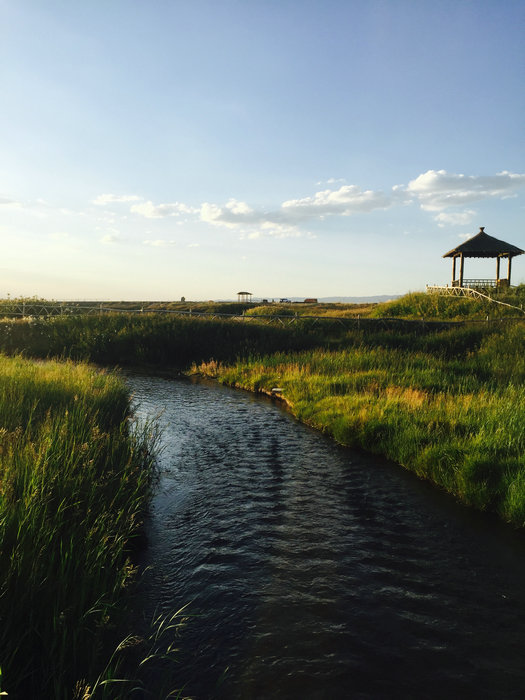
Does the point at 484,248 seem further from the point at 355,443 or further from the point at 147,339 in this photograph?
the point at 355,443

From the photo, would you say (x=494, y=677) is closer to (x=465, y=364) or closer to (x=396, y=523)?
(x=396, y=523)

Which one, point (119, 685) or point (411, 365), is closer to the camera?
point (119, 685)

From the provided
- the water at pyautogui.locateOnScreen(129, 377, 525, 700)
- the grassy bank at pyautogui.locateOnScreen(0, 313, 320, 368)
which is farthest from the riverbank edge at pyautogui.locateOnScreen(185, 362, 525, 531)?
the grassy bank at pyautogui.locateOnScreen(0, 313, 320, 368)

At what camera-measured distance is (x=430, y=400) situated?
46.9ft

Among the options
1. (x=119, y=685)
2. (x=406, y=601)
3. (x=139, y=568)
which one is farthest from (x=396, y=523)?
(x=119, y=685)

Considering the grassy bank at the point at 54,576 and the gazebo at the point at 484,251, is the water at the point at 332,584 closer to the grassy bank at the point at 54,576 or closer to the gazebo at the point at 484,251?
the grassy bank at the point at 54,576

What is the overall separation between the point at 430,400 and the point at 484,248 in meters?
36.1

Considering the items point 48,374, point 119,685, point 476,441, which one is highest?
point 48,374

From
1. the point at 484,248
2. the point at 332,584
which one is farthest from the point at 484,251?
the point at 332,584

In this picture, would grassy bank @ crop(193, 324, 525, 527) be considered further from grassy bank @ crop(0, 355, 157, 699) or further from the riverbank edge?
grassy bank @ crop(0, 355, 157, 699)

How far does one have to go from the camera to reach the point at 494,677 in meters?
4.62

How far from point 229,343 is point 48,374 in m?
17.5

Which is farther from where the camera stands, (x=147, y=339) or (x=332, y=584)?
(x=147, y=339)

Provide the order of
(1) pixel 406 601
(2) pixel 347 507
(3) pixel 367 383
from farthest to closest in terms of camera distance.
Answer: (3) pixel 367 383
(2) pixel 347 507
(1) pixel 406 601
